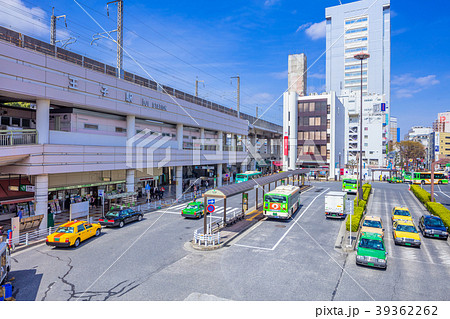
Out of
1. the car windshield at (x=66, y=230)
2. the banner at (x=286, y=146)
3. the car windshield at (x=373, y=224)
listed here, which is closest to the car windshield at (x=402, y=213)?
the car windshield at (x=373, y=224)

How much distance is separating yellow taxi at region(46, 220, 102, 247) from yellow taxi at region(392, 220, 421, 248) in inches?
843

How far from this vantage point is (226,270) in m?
14.3

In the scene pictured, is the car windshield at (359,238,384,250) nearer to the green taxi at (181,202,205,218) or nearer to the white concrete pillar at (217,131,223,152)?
the green taxi at (181,202,205,218)

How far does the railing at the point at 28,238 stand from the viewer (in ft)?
59.4

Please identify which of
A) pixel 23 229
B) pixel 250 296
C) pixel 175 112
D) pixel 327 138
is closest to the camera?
pixel 250 296

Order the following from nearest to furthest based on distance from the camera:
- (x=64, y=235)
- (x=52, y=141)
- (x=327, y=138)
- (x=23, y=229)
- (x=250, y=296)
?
(x=250, y=296)
(x=64, y=235)
(x=23, y=229)
(x=52, y=141)
(x=327, y=138)

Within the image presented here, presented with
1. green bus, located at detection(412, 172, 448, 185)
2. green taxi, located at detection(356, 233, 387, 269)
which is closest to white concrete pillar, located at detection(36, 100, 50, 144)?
green taxi, located at detection(356, 233, 387, 269)

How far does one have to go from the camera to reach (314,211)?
101 feet

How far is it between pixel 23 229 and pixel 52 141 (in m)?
7.27

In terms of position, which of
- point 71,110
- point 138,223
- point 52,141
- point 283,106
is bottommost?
point 138,223

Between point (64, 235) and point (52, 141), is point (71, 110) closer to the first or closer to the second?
point (52, 141)

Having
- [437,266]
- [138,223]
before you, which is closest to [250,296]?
[437,266]

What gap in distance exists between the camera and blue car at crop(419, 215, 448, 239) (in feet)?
67.2

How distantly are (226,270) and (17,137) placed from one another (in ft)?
59.8
